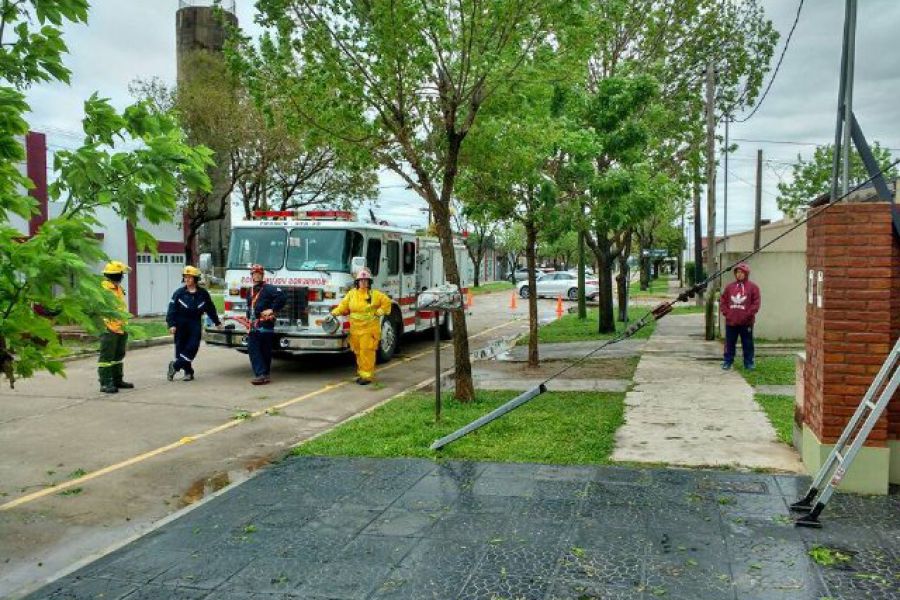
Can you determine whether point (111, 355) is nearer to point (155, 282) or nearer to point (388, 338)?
point (388, 338)

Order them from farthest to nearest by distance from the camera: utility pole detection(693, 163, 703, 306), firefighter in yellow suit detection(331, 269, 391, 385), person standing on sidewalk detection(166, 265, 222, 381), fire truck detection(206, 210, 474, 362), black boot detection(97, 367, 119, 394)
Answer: utility pole detection(693, 163, 703, 306) → fire truck detection(206, 210, 474, 362) → person standing on sidewalk detection(166, 265, 222, 381) → firefighter in yellow suit detection(331, 269, 391, 385) → black boot detection(97, 367, 119, 394)

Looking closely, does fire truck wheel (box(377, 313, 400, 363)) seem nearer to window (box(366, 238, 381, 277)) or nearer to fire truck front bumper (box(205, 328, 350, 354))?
window (box(366, 238, 381, 277))

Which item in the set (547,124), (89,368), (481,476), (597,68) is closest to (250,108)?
(597,68)

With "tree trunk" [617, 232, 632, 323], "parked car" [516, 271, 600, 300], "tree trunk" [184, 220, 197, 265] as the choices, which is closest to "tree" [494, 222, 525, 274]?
"parked car" [516, 271, 600, 300]

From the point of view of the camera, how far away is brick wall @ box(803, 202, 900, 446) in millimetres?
5652

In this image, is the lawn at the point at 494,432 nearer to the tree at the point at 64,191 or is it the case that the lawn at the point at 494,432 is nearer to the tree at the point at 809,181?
the tree at the point at 64,191

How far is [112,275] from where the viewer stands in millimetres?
10844

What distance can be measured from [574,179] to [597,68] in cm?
591

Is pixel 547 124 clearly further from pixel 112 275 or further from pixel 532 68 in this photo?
pixel 112 275

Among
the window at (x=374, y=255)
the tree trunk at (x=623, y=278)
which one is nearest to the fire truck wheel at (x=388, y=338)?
the window at (x=374, y=255)

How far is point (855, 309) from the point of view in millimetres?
5734

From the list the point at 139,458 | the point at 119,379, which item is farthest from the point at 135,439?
the point at 119,379

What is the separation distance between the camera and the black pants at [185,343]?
12.2 metres

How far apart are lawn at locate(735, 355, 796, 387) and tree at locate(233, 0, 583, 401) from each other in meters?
4.40
